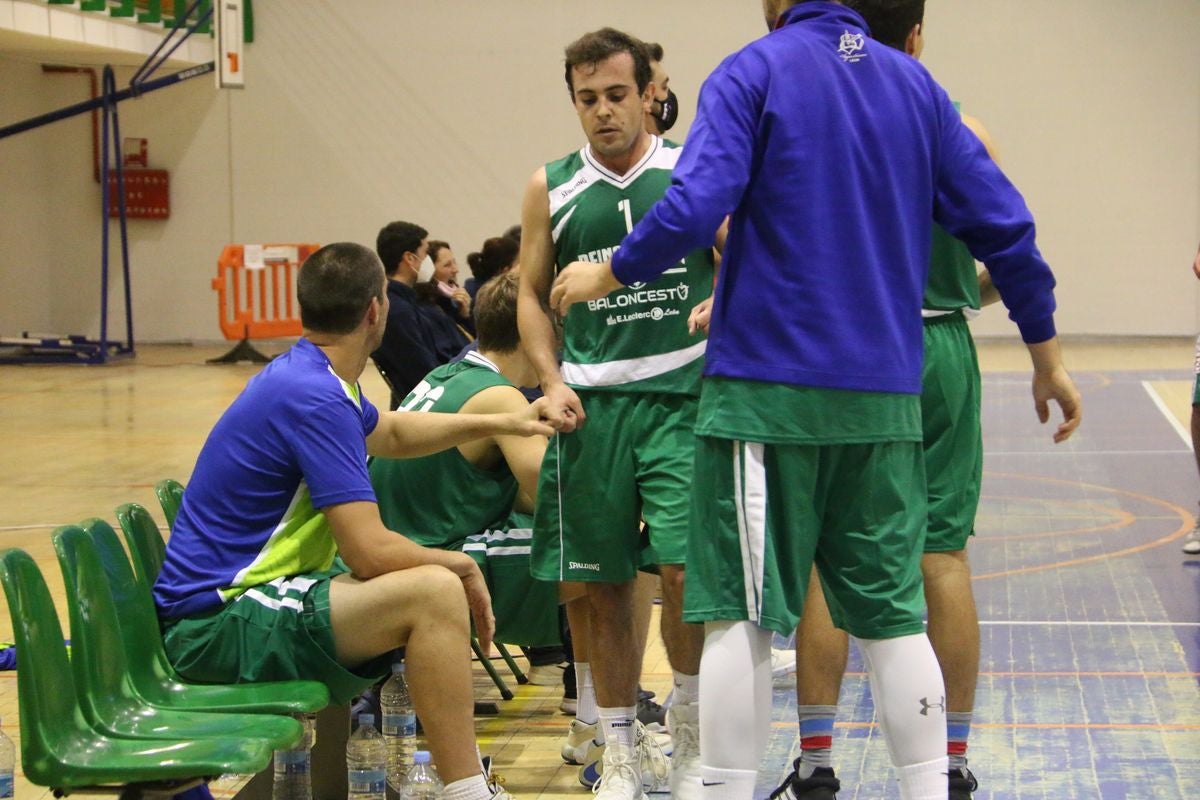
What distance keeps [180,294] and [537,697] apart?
1506cm

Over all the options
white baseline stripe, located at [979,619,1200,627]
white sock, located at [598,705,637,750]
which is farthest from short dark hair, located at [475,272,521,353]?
white baseline stripe, located at [979,619,1200,627]

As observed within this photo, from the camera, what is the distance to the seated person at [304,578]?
3.16 m

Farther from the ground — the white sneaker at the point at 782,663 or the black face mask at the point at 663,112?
the black face mask at the point at 663,112

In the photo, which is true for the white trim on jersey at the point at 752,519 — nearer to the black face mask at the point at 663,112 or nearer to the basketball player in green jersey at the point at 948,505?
the basketball player in green jersey at the point at 948,505

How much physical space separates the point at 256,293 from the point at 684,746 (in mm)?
14422

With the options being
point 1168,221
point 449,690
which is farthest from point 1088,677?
point 1168,221

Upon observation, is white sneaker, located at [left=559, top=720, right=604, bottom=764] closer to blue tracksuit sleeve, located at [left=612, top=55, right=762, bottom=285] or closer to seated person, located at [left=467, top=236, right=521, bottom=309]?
blue tracksuit sleeve, located at [left=612, top=55, right=762, bottom=285]

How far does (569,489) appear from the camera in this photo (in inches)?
141

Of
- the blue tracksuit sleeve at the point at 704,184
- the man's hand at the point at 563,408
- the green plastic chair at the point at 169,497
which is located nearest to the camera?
the blue tracksuit sleeve at the point at 704,184

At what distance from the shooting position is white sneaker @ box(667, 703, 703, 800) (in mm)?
3383

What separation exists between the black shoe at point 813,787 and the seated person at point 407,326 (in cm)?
330

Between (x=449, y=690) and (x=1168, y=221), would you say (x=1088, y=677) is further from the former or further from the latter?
(x=1168, y=221)

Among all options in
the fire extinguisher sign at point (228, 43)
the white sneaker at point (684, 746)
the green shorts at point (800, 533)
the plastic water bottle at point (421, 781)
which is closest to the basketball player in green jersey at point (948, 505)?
the white sneaker at point (684, 746)

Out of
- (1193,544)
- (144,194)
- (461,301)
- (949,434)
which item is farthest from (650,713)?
(144,194)
